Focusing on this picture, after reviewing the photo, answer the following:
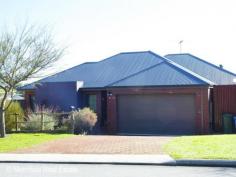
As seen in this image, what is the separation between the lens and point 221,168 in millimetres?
12297

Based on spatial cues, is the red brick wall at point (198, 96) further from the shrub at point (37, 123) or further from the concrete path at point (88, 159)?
the concrete path at point (88, 159)

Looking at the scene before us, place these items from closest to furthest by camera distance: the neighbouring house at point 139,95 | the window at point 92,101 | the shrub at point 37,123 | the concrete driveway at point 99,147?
the concrete driveway at point 99,147 < the shrub at point 37,123 < the neighbouring house at point 139,95 < the window at point 92,101

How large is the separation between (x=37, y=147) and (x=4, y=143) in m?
2.17

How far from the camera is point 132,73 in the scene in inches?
1201

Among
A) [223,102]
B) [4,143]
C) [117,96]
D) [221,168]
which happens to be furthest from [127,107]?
[221,168]

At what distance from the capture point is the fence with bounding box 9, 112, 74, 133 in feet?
79.0

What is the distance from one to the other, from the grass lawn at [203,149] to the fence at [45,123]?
7945mm

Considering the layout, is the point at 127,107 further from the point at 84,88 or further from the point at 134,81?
the point at 84,88

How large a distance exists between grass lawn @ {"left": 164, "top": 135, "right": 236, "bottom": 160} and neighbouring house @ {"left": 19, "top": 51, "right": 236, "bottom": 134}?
28.4 ft

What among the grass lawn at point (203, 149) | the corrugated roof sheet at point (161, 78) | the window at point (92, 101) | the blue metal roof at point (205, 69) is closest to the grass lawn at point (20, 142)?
the grass lawn at point (203, 149)

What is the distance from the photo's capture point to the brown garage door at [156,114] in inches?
1041

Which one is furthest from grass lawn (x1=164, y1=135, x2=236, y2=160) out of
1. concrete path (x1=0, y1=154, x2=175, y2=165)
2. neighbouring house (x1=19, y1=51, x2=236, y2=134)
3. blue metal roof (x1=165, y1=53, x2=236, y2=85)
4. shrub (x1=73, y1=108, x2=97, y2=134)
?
blue metal roof (x1=165, y1=53, x2=236, y2=85)

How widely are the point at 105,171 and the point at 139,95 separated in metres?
15.7

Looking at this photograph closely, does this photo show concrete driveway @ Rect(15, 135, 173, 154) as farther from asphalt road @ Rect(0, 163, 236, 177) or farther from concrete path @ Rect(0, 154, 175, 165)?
asphalt road @ Rect(0, 163, 236, 177)
